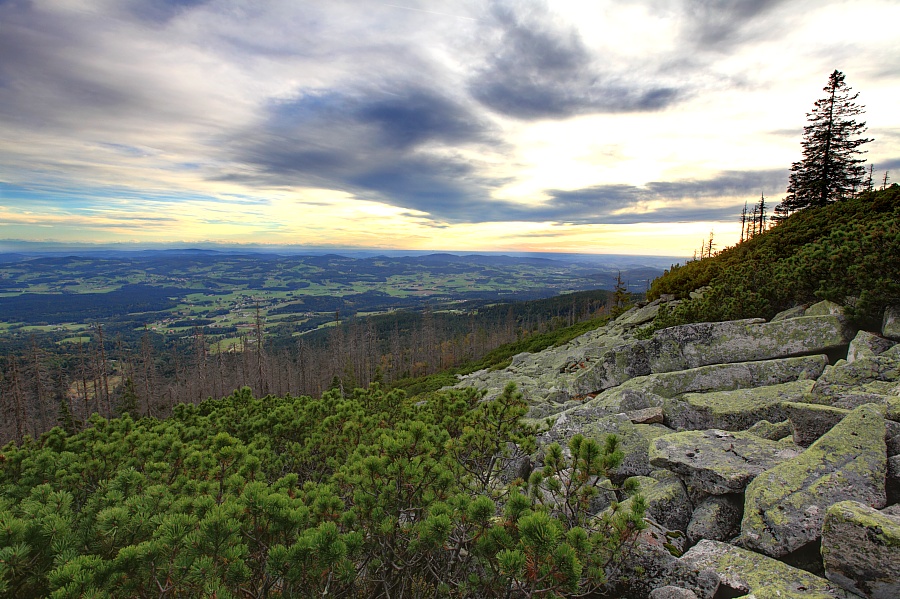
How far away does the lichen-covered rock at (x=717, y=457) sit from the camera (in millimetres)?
5738

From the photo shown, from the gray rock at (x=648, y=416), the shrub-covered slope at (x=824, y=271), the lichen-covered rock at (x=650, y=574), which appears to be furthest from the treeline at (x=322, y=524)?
the shrub-covered slope at (x=824, y=271)

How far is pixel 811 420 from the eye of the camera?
6414 millimetres

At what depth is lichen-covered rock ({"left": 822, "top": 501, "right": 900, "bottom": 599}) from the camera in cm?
359

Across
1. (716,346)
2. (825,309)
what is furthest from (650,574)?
(825,309)

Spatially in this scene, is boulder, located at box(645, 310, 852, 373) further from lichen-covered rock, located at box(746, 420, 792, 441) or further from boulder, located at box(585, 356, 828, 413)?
lichen-covered rock, located at box(746, 420, 792, 441)

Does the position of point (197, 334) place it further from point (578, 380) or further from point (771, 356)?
point (771, 356)

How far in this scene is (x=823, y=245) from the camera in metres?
12.1

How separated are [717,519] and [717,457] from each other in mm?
1046

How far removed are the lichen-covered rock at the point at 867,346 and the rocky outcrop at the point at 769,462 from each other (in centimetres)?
3

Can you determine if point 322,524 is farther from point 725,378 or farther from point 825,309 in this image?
point 825,309

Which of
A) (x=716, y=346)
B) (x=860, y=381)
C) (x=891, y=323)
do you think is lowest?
(x=716, y=346)

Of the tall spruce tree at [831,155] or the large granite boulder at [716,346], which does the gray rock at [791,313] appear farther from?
the tall spruce tree at [831,155]

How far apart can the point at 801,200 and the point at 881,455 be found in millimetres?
38149

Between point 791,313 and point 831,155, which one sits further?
point 831,155
